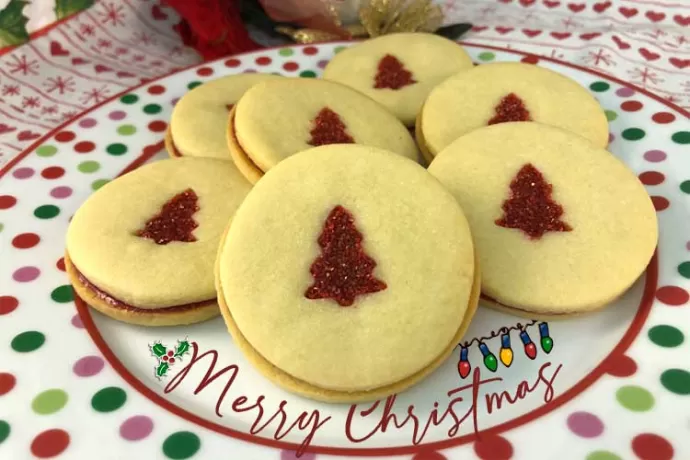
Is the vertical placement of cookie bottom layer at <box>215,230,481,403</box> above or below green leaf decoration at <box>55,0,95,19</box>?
below

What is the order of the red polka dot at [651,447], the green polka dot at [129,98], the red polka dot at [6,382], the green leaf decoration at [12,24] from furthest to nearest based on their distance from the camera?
the green leaf decoration at [12,24]
the green polka dot at [129,98]
the red polka dot at [6,382]
the red polka dot at [651,447]

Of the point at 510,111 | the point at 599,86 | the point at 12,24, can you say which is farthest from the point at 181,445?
the point at 12,24

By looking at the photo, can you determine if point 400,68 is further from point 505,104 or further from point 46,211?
point 46,211

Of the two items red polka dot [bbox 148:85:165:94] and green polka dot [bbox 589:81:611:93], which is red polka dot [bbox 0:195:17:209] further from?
green polka dot [bbox 589:81:611:93]

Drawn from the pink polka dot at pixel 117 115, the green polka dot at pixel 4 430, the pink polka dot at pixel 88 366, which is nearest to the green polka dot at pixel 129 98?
the pink polka dot at pixel 117 115

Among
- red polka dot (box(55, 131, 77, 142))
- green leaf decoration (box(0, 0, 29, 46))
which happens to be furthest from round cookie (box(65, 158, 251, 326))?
green leaf decoration (box(0, 0, 29, 46))

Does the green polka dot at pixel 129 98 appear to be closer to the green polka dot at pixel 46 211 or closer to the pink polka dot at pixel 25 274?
the green polka dot at pixel 46 211
